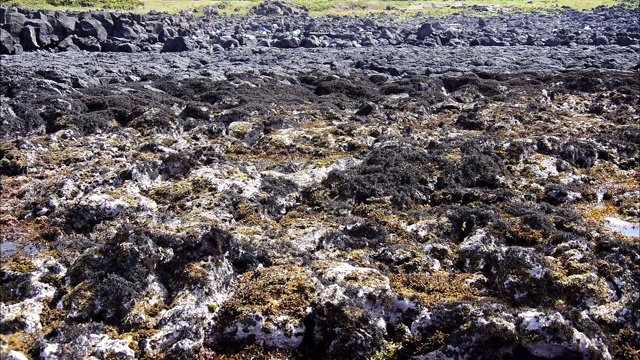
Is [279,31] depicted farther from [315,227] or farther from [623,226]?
[623,226]

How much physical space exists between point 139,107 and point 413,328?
1943 cm

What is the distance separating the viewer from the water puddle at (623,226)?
47.1ft

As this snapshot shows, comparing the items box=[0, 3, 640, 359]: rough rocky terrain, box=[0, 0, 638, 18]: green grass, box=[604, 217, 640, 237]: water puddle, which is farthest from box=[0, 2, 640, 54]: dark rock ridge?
box=[604, 217, 640, 237]: water puddle

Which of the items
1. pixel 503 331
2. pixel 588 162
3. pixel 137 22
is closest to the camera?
pixel 503 331

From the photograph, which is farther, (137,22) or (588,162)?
(137,22)

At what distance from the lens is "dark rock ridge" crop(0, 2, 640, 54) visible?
203ft

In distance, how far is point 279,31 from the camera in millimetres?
92500

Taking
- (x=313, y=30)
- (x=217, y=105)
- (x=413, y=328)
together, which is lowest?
(x=313, y=30)

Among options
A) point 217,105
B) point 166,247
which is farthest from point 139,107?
point 166,247

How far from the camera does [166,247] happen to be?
1198 centimetres

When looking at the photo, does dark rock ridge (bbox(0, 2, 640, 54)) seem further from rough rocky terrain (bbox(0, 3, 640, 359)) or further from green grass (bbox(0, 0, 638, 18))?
rough rocky terrain (bbox(0, 3, 640, 359))

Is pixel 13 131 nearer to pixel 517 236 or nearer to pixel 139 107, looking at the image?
pixel 139 107

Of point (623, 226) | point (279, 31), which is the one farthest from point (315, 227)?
point (279, 31)

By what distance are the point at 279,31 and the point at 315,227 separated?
83450 mm
